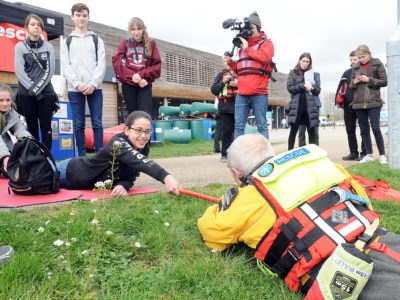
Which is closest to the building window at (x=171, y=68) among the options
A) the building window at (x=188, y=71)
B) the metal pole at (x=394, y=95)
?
the building window at (x=188, y=71)

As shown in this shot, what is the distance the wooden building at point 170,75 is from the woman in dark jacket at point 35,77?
1230 centimetres

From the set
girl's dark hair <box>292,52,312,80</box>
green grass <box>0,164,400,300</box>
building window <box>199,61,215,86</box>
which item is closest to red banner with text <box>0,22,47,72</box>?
girl's dark hair <box>292,52,312,80</box>

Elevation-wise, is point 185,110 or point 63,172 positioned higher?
point 185,110

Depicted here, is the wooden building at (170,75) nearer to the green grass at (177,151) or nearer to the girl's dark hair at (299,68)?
the green grass at (177,151)

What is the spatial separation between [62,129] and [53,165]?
444 centimetres

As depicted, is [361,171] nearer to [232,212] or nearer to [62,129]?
[232,212]

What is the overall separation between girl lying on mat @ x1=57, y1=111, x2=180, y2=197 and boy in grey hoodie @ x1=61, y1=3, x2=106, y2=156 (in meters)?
1.05

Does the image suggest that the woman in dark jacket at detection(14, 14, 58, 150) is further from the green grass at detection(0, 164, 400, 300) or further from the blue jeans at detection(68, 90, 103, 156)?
the green grass at detection(0, 164, 400, 300)

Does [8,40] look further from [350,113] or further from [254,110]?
[350,113]

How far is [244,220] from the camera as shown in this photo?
175cm

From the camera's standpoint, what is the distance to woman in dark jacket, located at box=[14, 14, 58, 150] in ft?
15.3

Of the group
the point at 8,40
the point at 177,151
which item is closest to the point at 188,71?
the point at 177,151

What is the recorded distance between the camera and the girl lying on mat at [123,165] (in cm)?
303

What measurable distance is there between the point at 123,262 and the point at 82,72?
147 inches
